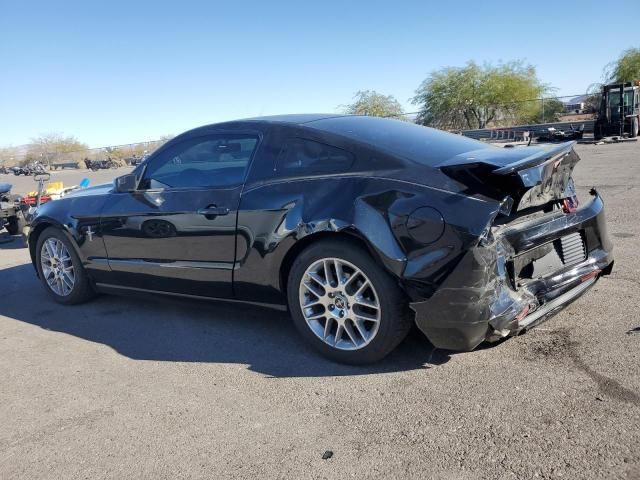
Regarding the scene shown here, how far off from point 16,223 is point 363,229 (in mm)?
8868

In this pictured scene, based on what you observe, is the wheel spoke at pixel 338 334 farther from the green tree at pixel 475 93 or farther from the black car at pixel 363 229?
the green tree at pixel 475 93

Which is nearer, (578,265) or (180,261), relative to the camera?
(578,265)

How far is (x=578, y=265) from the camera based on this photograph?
3691mm

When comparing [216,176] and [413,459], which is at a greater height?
[216,176]

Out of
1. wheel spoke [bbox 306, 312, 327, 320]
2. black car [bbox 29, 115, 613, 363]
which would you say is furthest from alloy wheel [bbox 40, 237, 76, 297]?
wheel spoke [bbox 306, 312, 327, 320]

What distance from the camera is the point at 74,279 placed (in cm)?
528

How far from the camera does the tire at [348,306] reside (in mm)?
3326

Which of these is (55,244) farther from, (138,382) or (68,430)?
(68,430)

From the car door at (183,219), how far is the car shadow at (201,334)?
25 centimetres

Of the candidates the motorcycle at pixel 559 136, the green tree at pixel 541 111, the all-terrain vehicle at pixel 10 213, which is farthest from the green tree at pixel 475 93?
the all-terrain vehicle at pixel 10 213

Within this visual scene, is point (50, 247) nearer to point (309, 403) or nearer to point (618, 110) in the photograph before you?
point (309, 403)

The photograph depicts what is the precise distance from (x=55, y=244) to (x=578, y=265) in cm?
460

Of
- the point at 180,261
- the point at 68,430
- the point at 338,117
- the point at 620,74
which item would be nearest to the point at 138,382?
the point at 68,430

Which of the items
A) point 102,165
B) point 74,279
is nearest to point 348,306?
point 74,279
